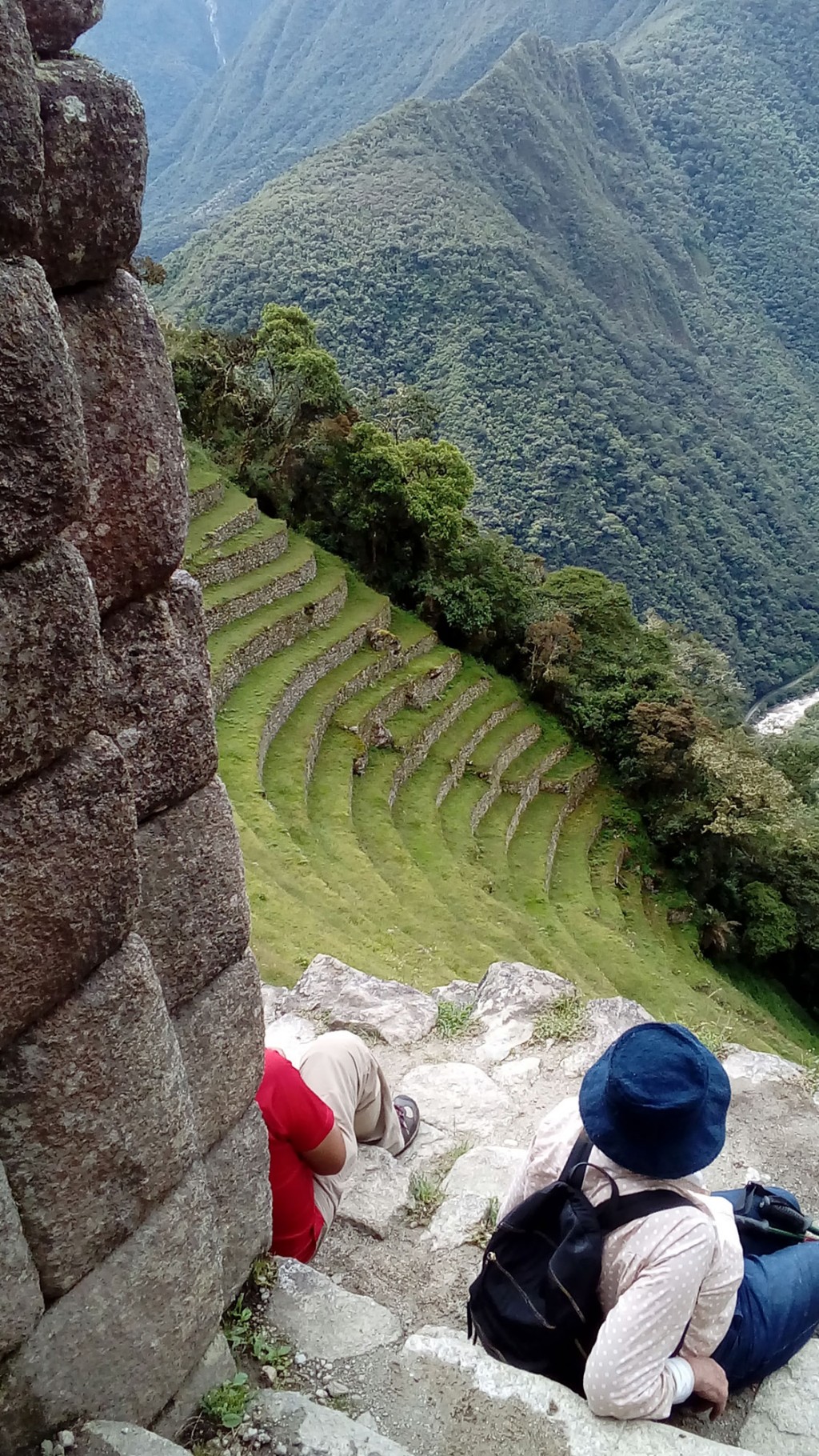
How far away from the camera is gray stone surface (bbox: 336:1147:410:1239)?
148 inches

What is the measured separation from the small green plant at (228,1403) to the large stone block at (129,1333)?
0.11 metres

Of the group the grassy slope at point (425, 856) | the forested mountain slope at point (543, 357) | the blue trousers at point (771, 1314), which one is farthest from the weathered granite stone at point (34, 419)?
the forested mountain slope at point (543, 357)

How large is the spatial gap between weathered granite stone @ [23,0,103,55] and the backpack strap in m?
2.88

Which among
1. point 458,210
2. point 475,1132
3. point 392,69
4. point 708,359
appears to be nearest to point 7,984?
point 475,1132

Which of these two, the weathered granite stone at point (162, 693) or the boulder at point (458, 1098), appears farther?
the boulder at point (458, 1098)

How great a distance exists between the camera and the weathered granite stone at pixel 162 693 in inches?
86.3

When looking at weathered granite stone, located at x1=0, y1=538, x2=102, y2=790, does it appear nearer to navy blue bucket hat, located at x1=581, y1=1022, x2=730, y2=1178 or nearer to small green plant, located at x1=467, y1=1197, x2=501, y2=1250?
navy blue bucket hat, located at x1=581, y1=1022, x2=730, y2=1178

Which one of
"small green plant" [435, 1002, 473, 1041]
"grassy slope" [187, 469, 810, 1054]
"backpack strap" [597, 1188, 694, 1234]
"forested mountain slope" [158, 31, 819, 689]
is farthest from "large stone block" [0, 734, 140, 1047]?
"forested mountain slope" [158, 31, 819, 689]

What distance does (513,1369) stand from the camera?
2719 mm

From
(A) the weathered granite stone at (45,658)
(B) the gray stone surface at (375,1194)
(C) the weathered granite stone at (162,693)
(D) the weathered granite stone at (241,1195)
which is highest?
(A) the weathered granite stone at (45,658)

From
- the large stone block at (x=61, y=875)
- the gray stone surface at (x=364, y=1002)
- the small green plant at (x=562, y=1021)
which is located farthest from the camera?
the gray stone surface at (x=364, y=1002)

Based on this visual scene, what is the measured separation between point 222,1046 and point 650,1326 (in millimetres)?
1341

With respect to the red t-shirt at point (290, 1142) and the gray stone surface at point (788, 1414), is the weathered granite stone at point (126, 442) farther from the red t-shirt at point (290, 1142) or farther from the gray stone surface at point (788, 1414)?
the gray stone surface at point (788, 1414)

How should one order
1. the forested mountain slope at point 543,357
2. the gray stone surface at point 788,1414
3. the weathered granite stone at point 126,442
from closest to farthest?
1. the weathered granite stone at point 126,442
2. the gray stone surface at point 788,1414
3. the forested mountain slope at point 543,357
